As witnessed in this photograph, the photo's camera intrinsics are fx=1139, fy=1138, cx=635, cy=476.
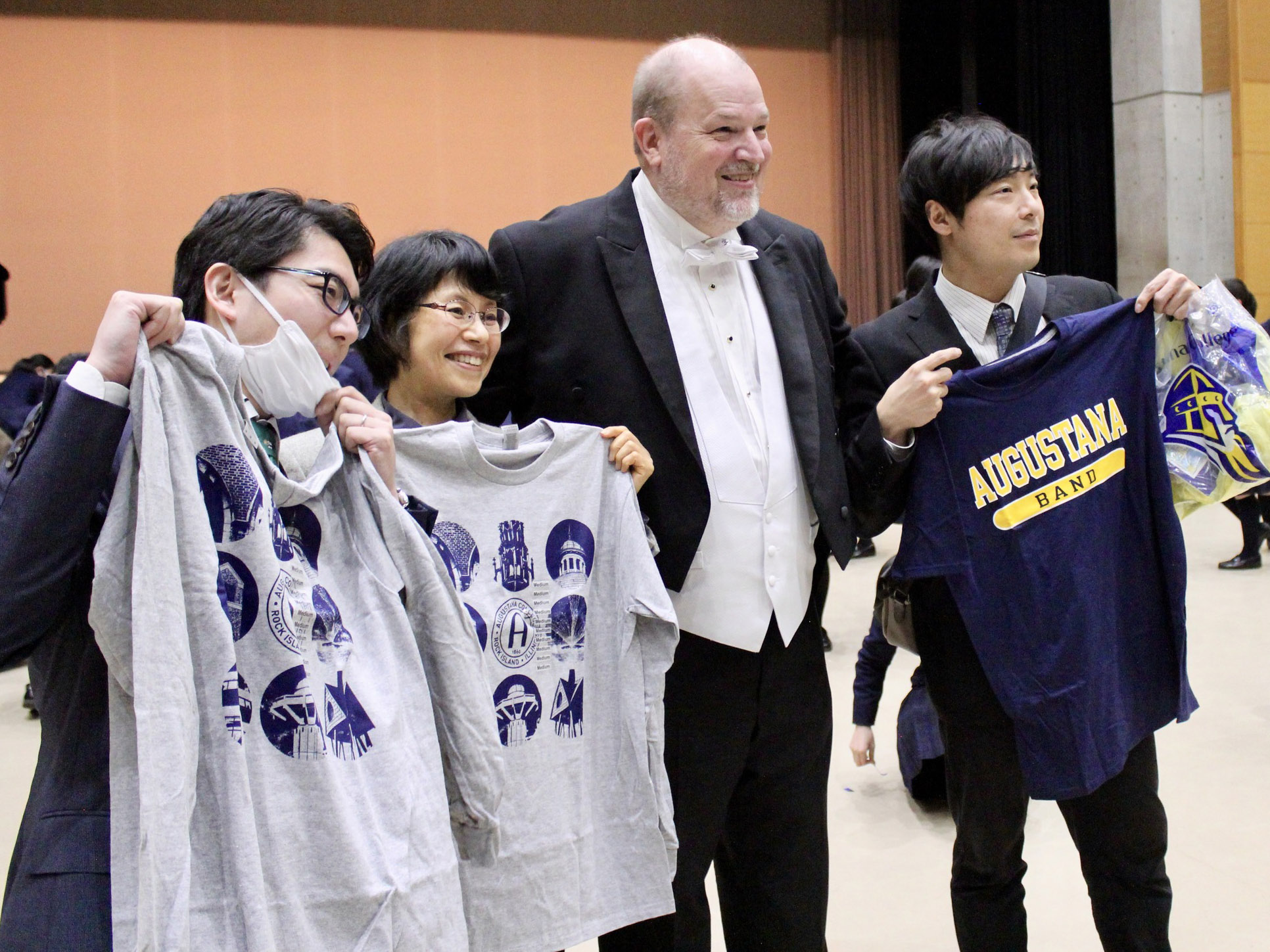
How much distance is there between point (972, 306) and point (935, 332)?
87 millimetres

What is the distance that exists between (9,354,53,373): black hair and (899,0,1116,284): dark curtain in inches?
277

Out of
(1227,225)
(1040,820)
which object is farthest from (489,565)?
(1227,225)

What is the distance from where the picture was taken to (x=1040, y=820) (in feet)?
10.7

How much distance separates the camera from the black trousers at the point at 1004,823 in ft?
6.50

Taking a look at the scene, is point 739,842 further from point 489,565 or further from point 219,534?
point 219,534

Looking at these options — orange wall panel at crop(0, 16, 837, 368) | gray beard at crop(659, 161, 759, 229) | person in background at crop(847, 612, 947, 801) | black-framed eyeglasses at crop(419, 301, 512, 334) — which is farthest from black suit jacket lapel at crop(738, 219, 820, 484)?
orange wall panel at crop(0, 16, 837, 368)

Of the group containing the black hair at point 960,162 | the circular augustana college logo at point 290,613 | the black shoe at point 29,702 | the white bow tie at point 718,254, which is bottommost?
the black shoe at point 29,702

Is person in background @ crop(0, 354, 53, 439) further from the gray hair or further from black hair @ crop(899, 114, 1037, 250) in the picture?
black hair @ crop(899, 114, 1037, 250)

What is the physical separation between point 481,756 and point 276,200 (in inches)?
30.2

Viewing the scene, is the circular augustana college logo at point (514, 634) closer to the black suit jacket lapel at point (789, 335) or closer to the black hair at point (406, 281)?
the black hair at point (406, 281)

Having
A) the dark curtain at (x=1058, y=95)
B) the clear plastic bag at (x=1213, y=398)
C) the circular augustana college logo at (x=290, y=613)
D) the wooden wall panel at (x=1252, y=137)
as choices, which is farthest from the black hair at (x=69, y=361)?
the wooden wall panel at (x=1252, y=137)

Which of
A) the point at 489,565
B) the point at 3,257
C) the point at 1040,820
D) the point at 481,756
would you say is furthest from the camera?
the point at 3,257

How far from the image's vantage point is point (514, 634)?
1731mm

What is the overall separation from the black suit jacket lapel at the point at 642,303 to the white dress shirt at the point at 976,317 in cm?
59
